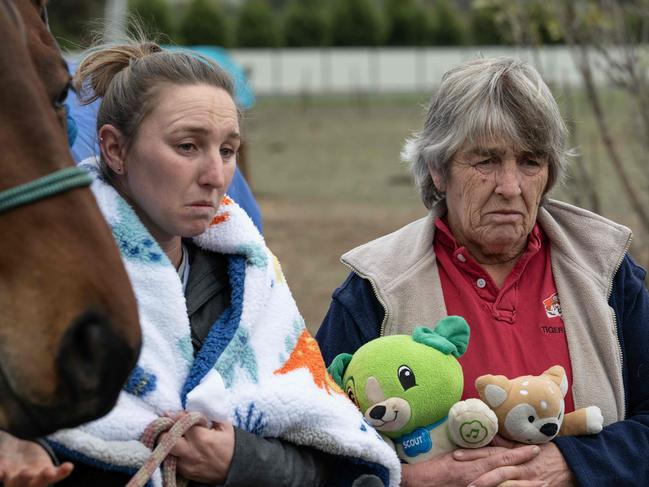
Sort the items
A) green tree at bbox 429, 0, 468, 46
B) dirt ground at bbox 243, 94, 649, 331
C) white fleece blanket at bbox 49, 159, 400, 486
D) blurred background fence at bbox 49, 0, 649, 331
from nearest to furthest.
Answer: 1. white fleece blanket at bbox 49, 159, 400, 486
2. blurred background fence at bbox 49, 0, 649, 331
3. dirt ground at bbox 243, 94, 649, 331
4. green tree at bbox 429, 0, 468, 46

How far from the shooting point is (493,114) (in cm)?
265

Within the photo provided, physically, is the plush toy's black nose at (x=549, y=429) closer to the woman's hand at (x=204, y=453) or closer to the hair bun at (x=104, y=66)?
the woman's hand at (x=204, y=453)

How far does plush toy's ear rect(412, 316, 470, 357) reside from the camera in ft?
7.95

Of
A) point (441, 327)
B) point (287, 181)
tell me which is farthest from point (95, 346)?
point (287, 181)

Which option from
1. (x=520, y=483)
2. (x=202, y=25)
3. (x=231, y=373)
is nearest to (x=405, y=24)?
(x=202, y=25)

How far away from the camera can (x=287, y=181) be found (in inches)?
607

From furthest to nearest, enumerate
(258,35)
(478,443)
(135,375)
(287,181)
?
(258,35)
(287,181)
(478,443)
(135,375)

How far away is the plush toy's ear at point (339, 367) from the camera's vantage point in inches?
99.3

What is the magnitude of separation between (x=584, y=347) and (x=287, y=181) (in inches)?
508

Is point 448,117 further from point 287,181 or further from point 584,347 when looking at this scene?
point 287,181

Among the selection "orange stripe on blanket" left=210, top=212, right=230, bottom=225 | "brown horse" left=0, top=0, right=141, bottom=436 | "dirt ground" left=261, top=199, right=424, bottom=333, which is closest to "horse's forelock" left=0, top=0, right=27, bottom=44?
"brown horse" left=0, top=0, right=141, bottom=436

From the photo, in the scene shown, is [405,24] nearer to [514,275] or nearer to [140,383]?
[514,275]

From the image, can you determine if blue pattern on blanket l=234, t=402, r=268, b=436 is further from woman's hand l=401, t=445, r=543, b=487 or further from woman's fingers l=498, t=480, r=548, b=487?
woman's fingers l=498, t=480, r=548, b=487

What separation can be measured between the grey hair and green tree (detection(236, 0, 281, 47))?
1556 inches
